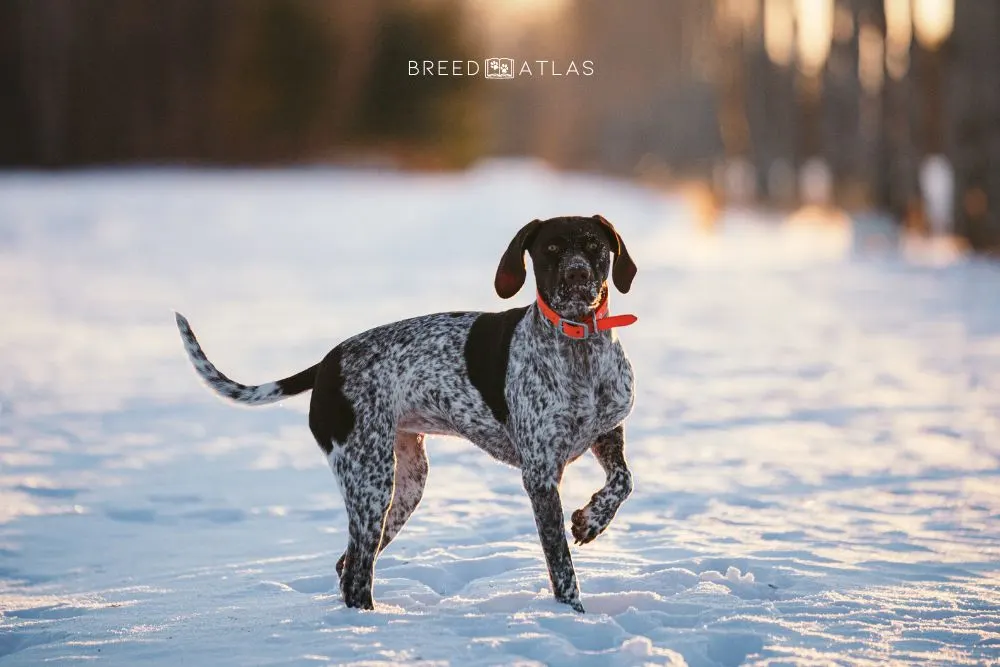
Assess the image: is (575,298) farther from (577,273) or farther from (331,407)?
(331,407)

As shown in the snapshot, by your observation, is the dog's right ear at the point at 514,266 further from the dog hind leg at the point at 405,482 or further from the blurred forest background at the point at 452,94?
the blurred forest background at the point at 452,94

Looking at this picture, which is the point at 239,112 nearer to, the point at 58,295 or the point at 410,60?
the point at 410,60

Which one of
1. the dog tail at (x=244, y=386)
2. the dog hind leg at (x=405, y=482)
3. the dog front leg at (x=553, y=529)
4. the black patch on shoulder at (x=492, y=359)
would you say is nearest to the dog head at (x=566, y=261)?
the black patch on shoulder at (x=492, y=359)

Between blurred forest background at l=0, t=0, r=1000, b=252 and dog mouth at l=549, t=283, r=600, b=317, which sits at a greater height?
blurred forest background at l=0, t=0, r=1000, b=252

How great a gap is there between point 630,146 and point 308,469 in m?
57.1

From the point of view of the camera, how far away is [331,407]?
5.11 meters

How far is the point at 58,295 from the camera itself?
724 inches

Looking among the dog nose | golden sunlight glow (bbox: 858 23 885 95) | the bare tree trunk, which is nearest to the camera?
the dog nose

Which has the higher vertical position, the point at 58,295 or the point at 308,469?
the point at 58,295

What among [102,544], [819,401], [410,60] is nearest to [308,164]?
[410,60]

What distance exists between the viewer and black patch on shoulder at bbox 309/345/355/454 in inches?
200

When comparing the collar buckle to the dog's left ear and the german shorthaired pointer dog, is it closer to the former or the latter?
the german shorthaired pointer dog

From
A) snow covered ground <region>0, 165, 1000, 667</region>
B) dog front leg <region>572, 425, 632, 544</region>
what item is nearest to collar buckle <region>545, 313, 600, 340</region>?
dog front leg <region>572, 425, 632, 544</region>

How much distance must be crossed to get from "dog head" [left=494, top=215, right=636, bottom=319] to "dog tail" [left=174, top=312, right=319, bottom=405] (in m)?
1.01
